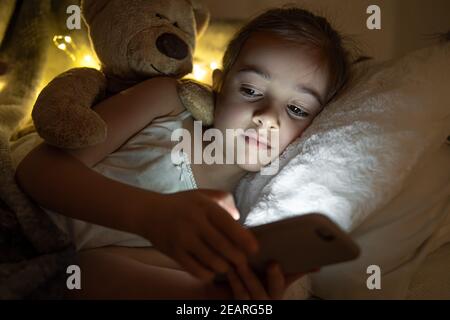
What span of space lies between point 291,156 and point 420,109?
275 mm

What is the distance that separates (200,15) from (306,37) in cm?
34

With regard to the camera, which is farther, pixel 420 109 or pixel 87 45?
pixel 87 45

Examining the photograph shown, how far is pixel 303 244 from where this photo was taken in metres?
0.51

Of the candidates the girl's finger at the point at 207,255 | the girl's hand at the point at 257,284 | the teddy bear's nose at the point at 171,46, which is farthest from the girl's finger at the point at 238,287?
the teddy bear's nose at the point at 171,46

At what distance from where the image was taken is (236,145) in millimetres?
866

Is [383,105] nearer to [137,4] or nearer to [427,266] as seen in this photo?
[427,266]

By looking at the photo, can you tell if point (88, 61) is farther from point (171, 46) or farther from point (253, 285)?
point (253, 285)

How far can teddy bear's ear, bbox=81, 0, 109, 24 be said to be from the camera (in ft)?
3.05

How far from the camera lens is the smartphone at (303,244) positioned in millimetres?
486

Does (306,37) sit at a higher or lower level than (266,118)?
higher

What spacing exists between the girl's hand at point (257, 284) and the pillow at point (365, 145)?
0.52 ft

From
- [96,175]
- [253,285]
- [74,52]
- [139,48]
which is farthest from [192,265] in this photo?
[74,52]
